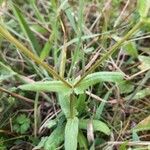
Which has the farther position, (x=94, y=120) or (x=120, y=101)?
(x=120, y=101)

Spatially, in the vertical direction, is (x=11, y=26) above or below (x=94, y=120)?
above

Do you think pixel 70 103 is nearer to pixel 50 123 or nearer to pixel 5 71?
pixel 50 123

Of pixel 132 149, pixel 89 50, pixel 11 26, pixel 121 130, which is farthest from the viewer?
pixel 11 26

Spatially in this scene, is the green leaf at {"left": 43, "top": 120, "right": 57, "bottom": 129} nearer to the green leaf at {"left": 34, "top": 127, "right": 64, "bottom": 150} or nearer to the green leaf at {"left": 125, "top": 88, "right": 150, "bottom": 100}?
the green leaf at {"left": 34, "top": 127, "right": 64, "bottom": 150}

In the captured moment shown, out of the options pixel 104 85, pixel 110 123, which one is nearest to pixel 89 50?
pixel 104 85

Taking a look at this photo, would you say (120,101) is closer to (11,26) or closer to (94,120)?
(94,120)

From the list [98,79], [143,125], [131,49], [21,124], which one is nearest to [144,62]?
[131,49]
